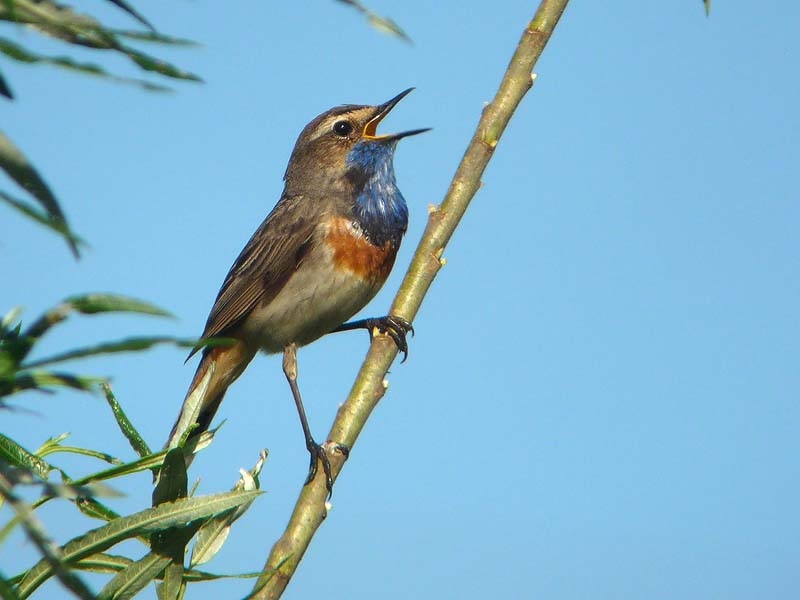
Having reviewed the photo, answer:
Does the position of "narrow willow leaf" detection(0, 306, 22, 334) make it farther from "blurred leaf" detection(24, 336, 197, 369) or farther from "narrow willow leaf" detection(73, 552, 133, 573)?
"narrow willow leaf" detection(73, 552, 133, 573)

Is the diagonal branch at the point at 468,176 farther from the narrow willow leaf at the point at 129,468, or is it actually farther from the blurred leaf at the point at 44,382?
the blurred leaf at the point at 44,382

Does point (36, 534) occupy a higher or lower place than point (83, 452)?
lower

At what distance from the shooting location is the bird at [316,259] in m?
7.23

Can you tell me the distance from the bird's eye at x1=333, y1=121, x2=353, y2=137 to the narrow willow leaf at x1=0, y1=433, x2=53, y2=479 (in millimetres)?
6303

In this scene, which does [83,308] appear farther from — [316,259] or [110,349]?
[316,259]

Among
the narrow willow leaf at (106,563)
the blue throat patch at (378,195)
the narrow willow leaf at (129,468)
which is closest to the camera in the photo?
the narrow willow leaf at (129,468)

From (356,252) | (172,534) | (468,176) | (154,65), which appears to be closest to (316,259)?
(356,252)

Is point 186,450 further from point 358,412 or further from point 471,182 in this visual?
point 471,182

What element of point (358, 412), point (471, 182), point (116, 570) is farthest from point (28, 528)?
point (471, 182)

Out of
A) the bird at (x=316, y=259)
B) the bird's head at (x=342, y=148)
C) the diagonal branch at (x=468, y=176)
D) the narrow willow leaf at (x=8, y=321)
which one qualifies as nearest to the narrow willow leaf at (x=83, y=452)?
the narrow willow leaf at (x=8, y=321)

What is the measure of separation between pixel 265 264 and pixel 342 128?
4.30 feet

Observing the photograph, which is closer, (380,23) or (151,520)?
(380,23)

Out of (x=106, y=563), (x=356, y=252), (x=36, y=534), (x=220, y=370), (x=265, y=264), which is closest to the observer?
(x=36, y=534)

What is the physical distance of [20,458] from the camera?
1.94 m
